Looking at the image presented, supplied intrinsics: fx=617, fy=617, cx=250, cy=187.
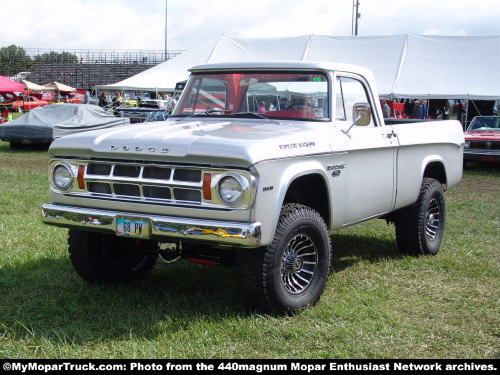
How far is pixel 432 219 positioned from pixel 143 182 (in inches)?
146

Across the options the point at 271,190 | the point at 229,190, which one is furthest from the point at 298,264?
the point at 229,190

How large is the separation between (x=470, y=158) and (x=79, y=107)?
11.2 metres

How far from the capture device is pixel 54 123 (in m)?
17.3

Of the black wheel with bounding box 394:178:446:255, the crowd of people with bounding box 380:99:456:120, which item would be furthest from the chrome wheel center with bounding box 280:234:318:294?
the crowd of people with bounding box 380:99:456:120

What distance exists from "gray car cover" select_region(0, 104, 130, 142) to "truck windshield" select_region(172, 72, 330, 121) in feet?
40.0

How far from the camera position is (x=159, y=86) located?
2361 centimetres

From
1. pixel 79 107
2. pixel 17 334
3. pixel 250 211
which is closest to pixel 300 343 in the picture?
pixel 250 211

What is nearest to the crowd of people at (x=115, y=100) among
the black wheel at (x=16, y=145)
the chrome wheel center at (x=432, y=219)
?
the black wheel at (x=16, y=145)

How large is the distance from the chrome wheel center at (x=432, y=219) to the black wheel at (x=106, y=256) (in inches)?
123

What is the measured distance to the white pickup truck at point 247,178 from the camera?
13.4 ft

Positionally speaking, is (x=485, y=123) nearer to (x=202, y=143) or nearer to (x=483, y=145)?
(x=483, y=145)

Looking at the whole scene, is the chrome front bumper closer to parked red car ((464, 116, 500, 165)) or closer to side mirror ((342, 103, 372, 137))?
side mirror ((342, 103, 372, 137))

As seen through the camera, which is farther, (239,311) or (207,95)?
(207,95)

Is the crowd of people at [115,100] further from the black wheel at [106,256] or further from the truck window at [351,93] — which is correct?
the black wheel at [106,256]
